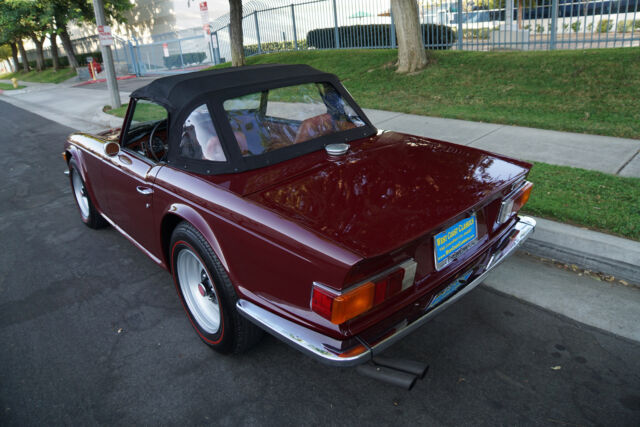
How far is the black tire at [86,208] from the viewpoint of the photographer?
179 inches

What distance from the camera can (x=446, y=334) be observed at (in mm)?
2885

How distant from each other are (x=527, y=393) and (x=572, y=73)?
7.95m

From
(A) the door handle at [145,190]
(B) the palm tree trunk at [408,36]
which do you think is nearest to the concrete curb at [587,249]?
(A) the door handle at [145,190]

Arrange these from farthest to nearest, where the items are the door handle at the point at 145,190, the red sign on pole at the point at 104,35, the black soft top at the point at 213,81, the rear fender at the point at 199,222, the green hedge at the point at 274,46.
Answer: the green hedge at the point at 274,46, the red sign on pole at the point at 104,35, the door handle at the point at 145,190, the black soft top at the point at 213,81, the rear fender at the point at 199,222

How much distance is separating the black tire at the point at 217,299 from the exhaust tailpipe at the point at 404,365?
2.71 feet

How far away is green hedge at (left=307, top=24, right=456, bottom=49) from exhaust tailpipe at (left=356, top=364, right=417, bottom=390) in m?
12.4

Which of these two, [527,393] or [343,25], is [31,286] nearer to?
[527,393]

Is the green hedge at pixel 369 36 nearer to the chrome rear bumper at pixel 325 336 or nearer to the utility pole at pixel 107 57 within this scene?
the utility pole at pixel 107 57

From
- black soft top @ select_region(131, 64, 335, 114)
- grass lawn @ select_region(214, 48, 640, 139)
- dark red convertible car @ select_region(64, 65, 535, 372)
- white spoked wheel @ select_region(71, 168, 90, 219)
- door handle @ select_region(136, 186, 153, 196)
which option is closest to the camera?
dark red convertible car @ select_region(64, 65, 535, 372)

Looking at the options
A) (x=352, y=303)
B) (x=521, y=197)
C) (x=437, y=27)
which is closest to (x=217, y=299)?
(x=352, y=303)

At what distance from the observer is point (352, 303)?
6.46 feet

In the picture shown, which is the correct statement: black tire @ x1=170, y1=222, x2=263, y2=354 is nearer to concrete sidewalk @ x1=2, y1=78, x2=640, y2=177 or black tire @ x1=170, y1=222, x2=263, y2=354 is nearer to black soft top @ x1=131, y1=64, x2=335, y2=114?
black soft top @ x1=131, y1=64, x2=335, y2=114

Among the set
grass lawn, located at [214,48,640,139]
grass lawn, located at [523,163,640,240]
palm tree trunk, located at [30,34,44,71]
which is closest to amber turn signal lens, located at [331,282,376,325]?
grass lawn, located at [523,163,640,240]

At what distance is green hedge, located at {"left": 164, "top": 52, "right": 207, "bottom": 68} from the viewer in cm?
2416
